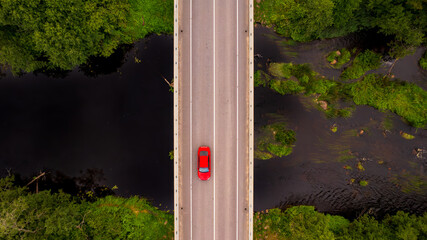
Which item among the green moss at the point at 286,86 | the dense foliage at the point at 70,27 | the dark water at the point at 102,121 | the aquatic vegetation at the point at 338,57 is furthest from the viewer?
the green moss at the point at 286,86

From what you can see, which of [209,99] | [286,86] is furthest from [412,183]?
[209,99]

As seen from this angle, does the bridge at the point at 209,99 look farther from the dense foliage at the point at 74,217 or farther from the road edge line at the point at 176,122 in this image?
the dense foliage at the point at 74,217

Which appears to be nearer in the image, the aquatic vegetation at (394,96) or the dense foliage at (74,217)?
the dense foliage at (74,217)

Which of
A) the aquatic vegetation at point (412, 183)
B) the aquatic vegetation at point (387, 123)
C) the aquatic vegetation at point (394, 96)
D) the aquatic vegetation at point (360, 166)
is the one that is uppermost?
the aquatic vegetation at point (394, 96)

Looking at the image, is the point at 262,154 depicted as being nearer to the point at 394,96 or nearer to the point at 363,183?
the point at 363,183

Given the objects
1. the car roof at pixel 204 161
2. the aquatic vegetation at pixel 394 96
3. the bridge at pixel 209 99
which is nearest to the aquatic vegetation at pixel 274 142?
the bridge at pixel 209 99

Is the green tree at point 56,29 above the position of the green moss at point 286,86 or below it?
above

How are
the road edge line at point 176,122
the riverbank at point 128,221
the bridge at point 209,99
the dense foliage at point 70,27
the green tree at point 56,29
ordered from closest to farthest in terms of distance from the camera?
the green tree at point 56,29
the dense foliage at point 70,27
the riverbank at point 128,221
the road edge line at point 176,122
the bridge at point 209,99
